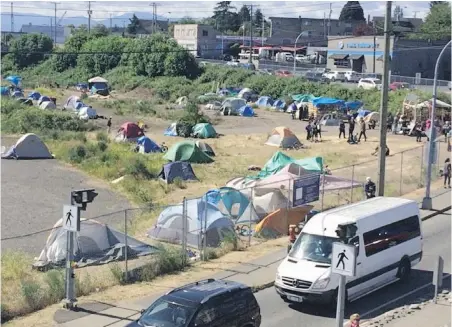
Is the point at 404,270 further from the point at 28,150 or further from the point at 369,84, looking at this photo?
the point at 369,84

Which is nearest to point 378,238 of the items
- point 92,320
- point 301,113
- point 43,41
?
point 92,320

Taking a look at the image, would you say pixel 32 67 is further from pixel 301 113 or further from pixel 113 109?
pixel 301 113

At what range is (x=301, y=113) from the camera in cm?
6638

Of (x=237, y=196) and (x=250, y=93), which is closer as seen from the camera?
(x=237, y=196)

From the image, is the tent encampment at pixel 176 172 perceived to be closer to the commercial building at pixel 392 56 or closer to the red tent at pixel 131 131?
the red tent at pixel 131 131

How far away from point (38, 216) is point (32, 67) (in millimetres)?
99140

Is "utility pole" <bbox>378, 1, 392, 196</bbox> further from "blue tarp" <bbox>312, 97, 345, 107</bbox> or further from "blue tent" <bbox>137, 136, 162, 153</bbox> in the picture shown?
"blue tarp" <bbox>312, 97, 345, 107</bbox>

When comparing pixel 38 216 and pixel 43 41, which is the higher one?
pixel 43 41

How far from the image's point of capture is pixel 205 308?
13148 millimetres

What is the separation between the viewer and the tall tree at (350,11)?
183 meters

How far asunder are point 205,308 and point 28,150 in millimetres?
32801

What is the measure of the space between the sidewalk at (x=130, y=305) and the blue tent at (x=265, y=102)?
55683 mm

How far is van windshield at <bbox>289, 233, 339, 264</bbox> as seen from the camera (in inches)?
667

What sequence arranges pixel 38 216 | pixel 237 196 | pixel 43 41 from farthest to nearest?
pixel 43 41
pixel 38 216
pixel 237 196
